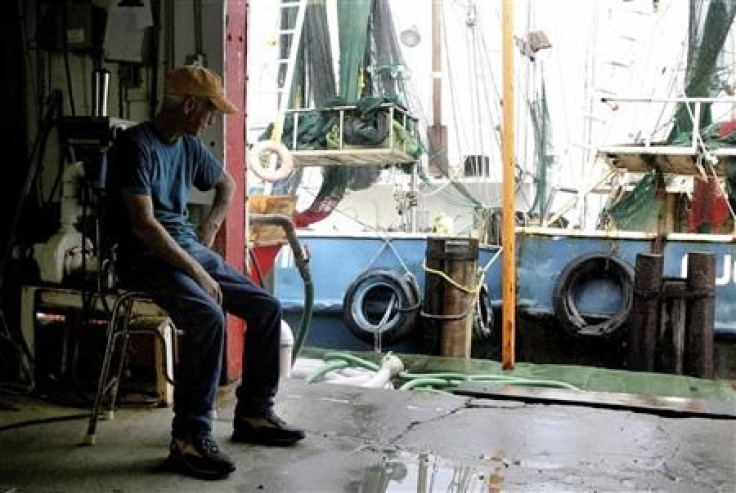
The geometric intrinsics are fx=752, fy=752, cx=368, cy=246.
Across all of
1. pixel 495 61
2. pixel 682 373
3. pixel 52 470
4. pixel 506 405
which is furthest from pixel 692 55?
pixel 52 470

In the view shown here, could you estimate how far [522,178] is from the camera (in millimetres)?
8930

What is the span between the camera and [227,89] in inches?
151

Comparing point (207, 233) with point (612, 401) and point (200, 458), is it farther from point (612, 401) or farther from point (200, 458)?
point (612, 401)

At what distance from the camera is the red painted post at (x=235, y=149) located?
3.83m

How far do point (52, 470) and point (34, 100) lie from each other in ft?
6.99

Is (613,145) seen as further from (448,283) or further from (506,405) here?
(506,405)

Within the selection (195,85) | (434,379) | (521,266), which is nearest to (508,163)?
(434,379)

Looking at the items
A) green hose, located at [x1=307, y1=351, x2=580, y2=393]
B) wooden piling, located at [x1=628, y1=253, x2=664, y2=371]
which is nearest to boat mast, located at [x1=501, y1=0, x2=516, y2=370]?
green hose, located at [x1=307, y1=351, x2=580, y2=393]

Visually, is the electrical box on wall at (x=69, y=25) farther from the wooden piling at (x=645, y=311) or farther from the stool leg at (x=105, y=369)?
the wooden piling at (x=645, y=311)

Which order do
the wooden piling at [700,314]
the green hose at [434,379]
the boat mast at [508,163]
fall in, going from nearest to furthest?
the green hose at [434,379]
the boat mast at [508,163]
the wooden piling at [700,314]

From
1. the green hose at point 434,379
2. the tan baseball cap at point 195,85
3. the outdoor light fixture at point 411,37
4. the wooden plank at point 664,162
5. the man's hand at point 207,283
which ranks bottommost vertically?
the green hose at point 434,379

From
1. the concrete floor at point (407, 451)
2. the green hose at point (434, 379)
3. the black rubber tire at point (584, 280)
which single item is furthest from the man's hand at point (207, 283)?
the black rubber tire at point (584, 280)

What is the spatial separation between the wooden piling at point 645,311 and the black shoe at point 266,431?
15.4ft

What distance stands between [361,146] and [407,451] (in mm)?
5359
